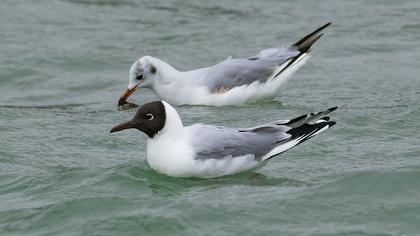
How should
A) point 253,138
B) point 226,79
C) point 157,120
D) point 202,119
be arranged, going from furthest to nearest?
point 226,79
point 202,119
point 253,138
point 157,120

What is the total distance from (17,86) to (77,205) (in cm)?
614

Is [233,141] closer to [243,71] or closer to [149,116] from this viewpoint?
[149,116]

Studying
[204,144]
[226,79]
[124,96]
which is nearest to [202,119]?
[226,79]

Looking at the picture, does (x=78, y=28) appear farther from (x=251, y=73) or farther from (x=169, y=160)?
(x=169, y=160)

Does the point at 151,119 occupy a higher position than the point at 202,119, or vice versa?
the point at 151,119

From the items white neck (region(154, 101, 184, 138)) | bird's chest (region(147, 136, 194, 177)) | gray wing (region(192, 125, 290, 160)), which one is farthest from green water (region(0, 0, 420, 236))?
white neck (region(154, 101, 184, 138))

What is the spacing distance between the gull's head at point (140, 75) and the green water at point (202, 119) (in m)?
0.35

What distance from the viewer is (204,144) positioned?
9.05 metres

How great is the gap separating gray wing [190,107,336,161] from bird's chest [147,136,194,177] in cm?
9

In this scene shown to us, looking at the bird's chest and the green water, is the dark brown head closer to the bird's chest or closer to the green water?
the bird's chest

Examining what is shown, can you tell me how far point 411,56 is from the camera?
15266 millimetres

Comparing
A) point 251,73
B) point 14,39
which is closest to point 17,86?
point 14,39

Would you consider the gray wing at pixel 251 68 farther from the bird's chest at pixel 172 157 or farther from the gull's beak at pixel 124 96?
the bird's chest at pixel 172 157

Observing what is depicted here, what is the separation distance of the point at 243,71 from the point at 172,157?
3473 mm
